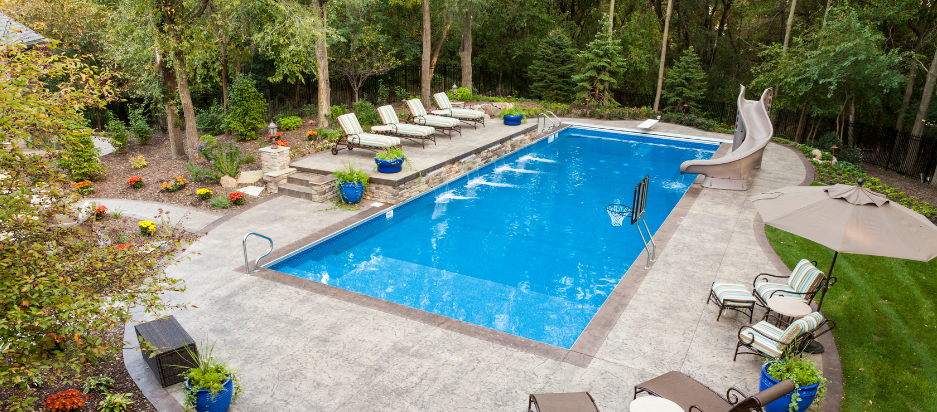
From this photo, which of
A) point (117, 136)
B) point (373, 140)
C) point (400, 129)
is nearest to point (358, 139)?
point (373, 140)

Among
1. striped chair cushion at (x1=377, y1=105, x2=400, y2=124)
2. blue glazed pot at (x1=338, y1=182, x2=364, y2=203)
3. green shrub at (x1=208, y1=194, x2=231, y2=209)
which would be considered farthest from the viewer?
striped chair cushion at (x1=377, y1=105, x2=400, y2=124)

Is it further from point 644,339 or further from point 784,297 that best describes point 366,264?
point 784,297

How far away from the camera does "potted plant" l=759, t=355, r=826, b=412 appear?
464 cm

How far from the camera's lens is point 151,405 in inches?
191

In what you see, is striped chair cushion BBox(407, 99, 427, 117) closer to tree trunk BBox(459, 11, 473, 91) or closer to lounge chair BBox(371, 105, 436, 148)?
lounge chair BBox(371, 105, 436, 148)

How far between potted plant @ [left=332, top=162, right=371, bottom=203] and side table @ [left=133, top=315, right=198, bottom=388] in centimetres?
533

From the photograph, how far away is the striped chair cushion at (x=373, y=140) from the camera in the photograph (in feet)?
40.4

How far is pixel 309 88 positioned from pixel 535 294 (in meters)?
15.1

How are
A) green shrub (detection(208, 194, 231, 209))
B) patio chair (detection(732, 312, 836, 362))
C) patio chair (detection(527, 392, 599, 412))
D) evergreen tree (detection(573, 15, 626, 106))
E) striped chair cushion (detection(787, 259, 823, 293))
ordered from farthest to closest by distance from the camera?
evergreen tree (detection(573, 15, 626, 106)), green shrub (detection(208, 194, 231, 209)), striped chair cushion (detection(787, 259, 823, 293)), patio chair (detection(732, 312, 836, 362)), patio chair (detection(527, 392, 599, 412))

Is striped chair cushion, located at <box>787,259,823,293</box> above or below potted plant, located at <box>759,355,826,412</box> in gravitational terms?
above

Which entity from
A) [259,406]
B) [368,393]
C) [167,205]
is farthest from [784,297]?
[167,205]

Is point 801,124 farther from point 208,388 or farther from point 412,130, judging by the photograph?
point 208,388

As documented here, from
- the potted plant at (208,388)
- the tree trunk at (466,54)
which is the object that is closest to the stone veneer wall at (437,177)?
the potted plant at (208,388)

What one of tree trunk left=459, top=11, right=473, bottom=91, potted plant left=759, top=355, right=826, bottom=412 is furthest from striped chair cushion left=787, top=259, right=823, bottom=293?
tree trunk left=459, top=11, right=473, bottom=91
